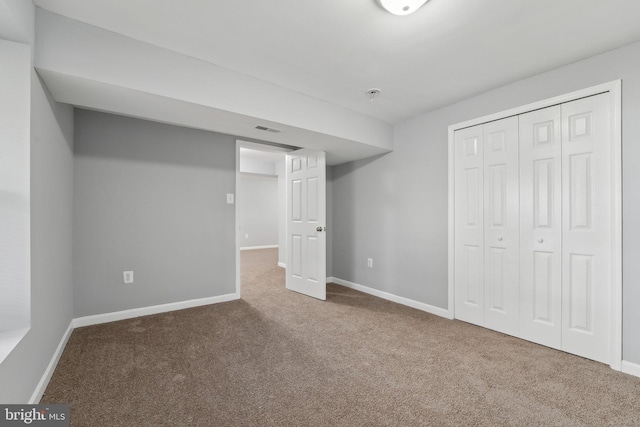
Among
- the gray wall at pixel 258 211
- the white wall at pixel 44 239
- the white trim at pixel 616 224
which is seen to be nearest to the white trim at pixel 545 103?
the white trim at pixel 616 224

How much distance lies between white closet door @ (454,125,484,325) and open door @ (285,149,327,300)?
1579mm

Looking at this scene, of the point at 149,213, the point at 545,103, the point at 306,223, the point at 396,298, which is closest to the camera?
the point at 545,103

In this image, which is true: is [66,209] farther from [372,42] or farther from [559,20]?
[559,20]

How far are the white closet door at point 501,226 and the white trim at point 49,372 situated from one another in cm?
349

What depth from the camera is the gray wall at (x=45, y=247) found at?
1.46 meters

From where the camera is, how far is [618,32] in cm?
188

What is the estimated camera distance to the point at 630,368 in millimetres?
1996

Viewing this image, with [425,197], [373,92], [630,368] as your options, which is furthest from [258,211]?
[630,368]

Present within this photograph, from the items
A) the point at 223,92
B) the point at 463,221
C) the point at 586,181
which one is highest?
the point at 223,92

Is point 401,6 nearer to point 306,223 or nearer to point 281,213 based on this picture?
point 306,223

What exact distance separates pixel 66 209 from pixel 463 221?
12.4 ft

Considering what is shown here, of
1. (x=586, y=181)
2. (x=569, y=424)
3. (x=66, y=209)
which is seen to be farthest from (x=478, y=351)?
(x=66, y=209)

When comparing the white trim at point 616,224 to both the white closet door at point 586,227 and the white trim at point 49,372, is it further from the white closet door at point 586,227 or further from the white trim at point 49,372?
the white trim at point 49,372

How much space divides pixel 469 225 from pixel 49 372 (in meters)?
3.65
